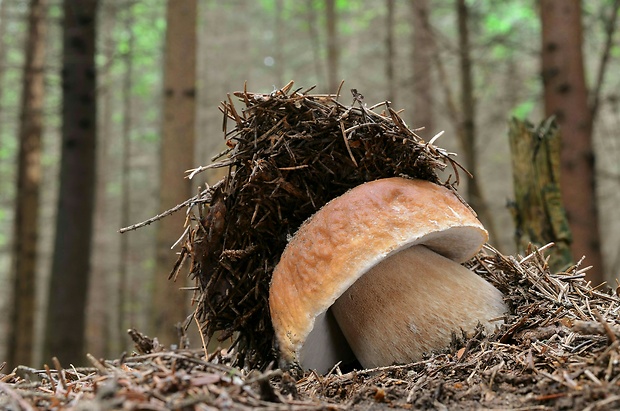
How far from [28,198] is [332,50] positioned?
662 cm

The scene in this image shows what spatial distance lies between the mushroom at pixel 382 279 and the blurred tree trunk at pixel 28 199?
6997 mm

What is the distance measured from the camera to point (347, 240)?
2035 mm

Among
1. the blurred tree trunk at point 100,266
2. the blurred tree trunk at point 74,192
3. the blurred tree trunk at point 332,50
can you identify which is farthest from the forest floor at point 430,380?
the blurred tree trunk at point 100,266

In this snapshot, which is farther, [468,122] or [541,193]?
[468,122]

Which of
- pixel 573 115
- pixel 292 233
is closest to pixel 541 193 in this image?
pixel 573 115

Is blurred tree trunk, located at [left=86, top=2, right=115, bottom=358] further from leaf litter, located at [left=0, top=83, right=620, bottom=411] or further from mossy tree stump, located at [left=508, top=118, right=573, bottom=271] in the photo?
leaf litter, located at [left=0, top=83, right=620, bottom=411]

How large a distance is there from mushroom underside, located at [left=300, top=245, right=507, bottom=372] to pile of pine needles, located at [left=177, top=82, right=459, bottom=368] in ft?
1.28

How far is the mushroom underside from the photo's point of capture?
7.38ft

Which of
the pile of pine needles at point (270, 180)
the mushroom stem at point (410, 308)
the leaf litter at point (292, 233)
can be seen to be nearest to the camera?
the leaf litter at point (292, 233)

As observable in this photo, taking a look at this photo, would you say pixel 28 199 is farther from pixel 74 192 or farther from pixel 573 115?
pixel 573 115

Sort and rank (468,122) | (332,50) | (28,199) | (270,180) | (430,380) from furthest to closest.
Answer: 1. (332,50)
2. (28,199)
3. (468,122)
4. (270,180)
5. (430,380)

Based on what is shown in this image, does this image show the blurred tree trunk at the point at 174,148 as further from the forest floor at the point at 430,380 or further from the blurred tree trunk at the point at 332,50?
the blurred tree trunk at the point at 332,50

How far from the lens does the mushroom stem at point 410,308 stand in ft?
7.38

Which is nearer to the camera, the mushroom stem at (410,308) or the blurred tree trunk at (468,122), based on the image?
the mushroom stem at (410,308)
